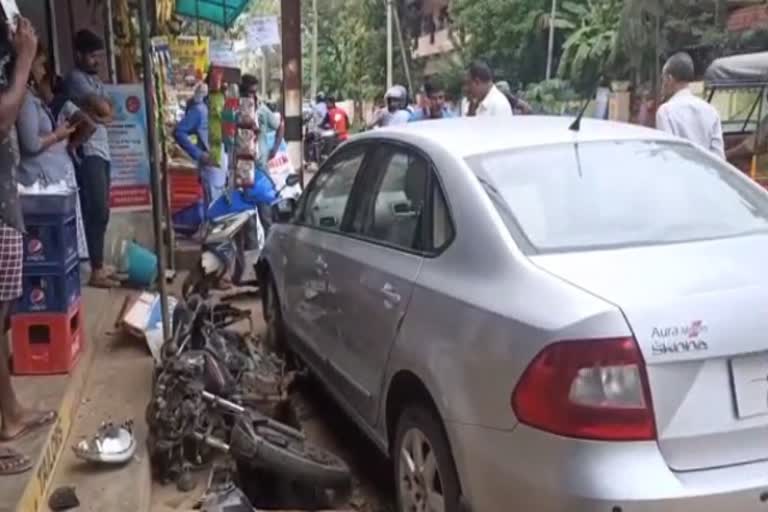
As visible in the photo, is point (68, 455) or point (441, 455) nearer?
point (441, 455)

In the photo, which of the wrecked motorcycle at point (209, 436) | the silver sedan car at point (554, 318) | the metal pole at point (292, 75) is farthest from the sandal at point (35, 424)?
the metal pole at point (292, 75)

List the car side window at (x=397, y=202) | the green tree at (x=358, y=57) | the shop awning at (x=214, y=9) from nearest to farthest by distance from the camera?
the car side window at (x=397, y=202) → the shop awning at (x=214, y=9) → the green tree at (x=358, y=57)

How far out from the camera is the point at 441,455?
323 centimetres

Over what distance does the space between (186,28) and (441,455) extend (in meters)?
13.7

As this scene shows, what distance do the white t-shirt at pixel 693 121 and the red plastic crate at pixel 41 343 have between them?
3.97m

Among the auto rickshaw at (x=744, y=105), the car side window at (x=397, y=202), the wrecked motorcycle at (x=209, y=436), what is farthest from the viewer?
the auto rickshaw at (x=744, y=105)

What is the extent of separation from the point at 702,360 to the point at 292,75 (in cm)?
956

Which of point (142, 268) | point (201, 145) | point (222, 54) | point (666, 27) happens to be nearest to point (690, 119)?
point (142, 268)

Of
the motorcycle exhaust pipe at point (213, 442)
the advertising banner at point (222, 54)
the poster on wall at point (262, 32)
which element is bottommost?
the motorcycle exhaust pipe at point (213, 442)

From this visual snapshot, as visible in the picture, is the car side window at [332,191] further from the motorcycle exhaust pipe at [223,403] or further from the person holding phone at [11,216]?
the person holding phone at [11,216]

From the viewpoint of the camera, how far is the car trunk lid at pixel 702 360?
8.55 feet

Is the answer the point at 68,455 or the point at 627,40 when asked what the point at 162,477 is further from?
the point at 627,40

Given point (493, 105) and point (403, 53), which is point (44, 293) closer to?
point (493, 105)

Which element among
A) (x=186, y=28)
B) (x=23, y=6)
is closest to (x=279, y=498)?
(x=23, y=6)
